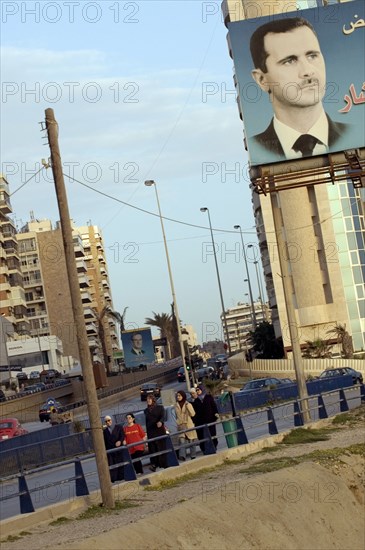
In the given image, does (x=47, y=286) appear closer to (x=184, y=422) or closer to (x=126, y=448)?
(x=184, y=422)

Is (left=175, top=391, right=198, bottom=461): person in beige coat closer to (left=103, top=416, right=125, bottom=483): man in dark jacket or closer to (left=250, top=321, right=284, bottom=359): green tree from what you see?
(left=103, top=416, right=125, bottom=483): man in dark jacket

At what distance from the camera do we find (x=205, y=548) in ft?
56.7

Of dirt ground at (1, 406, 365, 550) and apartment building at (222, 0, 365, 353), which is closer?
dirt ground at (1, 406, 365, 550)

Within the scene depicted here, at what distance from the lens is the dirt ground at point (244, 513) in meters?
16.9

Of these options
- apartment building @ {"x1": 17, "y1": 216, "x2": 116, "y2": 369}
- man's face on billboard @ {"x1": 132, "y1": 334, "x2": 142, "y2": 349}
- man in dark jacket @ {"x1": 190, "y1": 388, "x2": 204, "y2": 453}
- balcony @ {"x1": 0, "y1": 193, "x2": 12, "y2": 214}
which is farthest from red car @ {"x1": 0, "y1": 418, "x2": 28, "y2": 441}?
apartment building @ {"x1": 17, "y1": 216, "x2": 116, "y2": 369}

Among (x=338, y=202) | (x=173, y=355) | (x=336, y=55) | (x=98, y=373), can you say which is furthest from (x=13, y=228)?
(x=98, y=373)

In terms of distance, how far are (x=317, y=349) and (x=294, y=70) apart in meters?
52.3

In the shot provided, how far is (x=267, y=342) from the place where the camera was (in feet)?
→ 337

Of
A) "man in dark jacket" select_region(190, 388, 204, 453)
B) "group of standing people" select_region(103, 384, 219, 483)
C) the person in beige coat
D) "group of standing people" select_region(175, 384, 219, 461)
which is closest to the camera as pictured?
"group of standing people" select_region(103, 384, 219, 483)

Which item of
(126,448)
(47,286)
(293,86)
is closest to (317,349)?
(293,86)

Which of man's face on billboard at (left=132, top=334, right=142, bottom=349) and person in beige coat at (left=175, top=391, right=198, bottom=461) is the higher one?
man's face on billboard at (left=132, top=334, right=142, bottom=349)

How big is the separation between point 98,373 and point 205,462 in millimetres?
5427

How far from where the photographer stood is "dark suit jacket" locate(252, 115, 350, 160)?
34.2 meters

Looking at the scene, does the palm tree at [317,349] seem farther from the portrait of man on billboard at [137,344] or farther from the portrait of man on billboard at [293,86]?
the portrait of man on billboard at [293,86]
